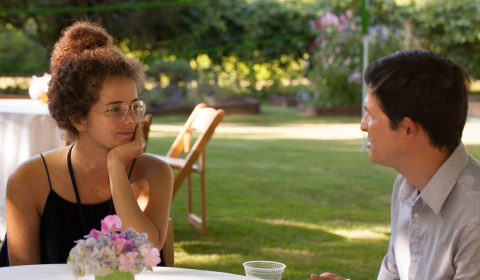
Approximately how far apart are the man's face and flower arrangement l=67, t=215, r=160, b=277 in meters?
0.60

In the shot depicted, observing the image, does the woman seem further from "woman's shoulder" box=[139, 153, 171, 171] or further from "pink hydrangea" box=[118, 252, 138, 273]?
"pink hydrangea" box=[118, 252, 138, 273]

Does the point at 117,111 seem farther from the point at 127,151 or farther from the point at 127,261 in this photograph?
the point at 127,261

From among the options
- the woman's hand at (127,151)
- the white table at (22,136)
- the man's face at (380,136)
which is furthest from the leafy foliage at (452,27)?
the man's face at (380,136)

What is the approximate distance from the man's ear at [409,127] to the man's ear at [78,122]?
93 cm

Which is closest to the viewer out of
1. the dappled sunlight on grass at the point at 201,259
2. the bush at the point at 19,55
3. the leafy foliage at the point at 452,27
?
the dappled sunlight on grass at the point at 201,259

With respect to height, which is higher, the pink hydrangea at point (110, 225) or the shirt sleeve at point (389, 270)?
the pink hydrangea at point (110, 225)

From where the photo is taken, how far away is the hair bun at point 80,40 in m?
2.68

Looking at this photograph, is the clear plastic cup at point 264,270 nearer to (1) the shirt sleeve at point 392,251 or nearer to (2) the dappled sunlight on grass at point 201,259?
(1) the shirt sleeve at point 392,251

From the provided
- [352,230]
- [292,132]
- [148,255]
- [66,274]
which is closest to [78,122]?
[66,274]

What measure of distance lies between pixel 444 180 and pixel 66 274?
32.2 inches

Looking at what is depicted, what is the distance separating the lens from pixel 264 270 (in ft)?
6.02

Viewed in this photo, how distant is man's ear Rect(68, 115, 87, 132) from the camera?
235 cm

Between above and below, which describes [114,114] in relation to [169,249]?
above

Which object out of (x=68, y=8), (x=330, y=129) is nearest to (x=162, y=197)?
(x=330, y=129)
